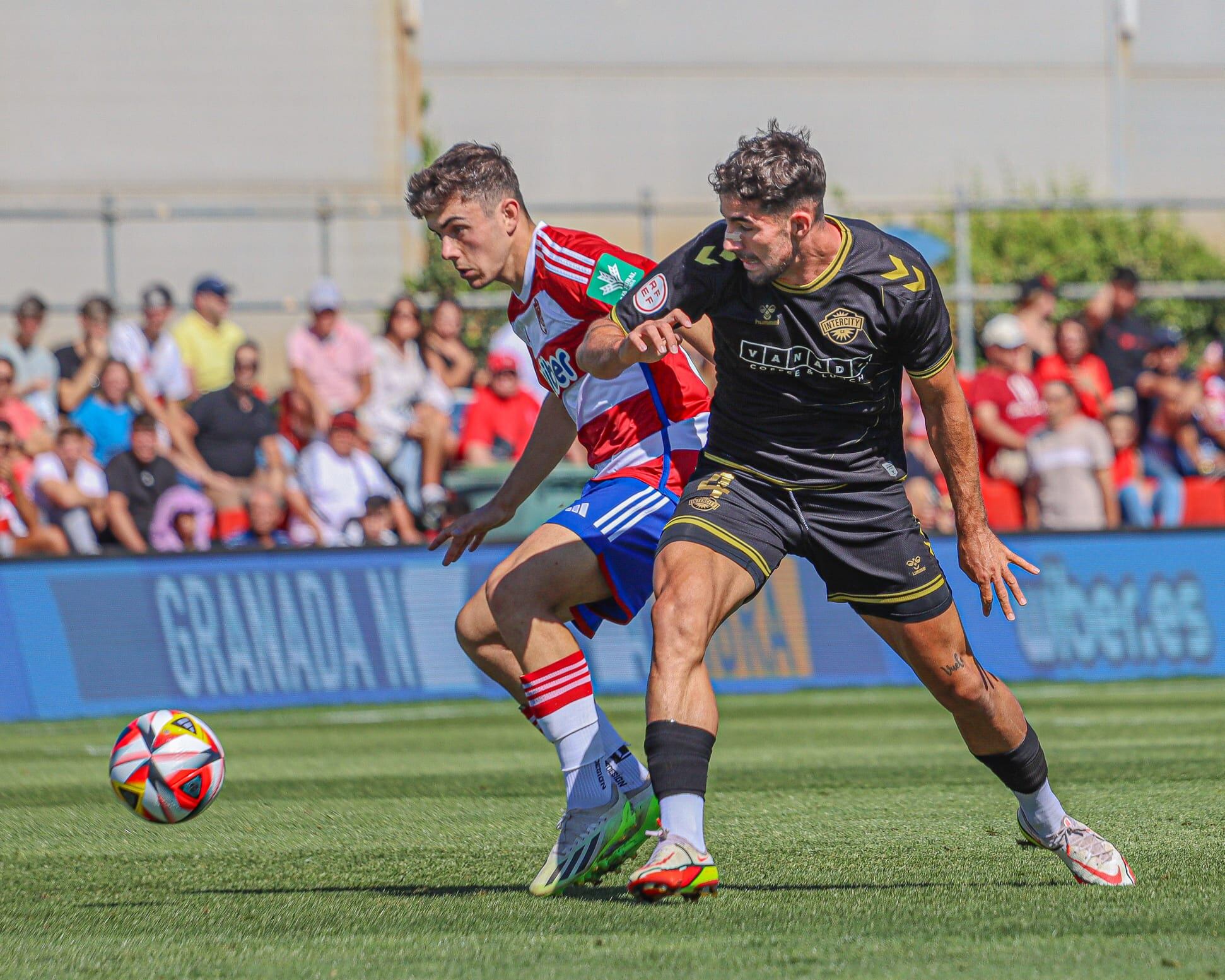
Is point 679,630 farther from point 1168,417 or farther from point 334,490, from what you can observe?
point 1168,417

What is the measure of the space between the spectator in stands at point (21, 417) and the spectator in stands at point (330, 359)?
2188 millimetres

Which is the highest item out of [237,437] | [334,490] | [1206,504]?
[237,437]

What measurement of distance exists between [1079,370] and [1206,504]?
5.49ft

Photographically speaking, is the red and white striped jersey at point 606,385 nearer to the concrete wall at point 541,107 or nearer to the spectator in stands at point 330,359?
the spectator in stands at point 330,359

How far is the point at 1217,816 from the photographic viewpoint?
687 cm

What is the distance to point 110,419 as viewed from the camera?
15008 millimetres

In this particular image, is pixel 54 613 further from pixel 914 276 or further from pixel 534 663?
pixel 914 276

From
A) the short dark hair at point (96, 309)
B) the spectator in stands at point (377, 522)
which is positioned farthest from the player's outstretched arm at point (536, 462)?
the short dark hair at point (96, 309)

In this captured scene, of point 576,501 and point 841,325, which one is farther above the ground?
point 841,325

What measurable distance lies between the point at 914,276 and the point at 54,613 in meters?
9.68

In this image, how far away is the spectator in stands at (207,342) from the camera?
15.9 m

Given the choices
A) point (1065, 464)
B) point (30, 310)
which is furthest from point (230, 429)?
point (1065, 464)

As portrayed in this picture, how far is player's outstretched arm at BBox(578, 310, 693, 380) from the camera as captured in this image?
5.05m

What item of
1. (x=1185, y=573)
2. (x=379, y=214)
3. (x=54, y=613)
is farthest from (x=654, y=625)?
(x=379, y=214)
